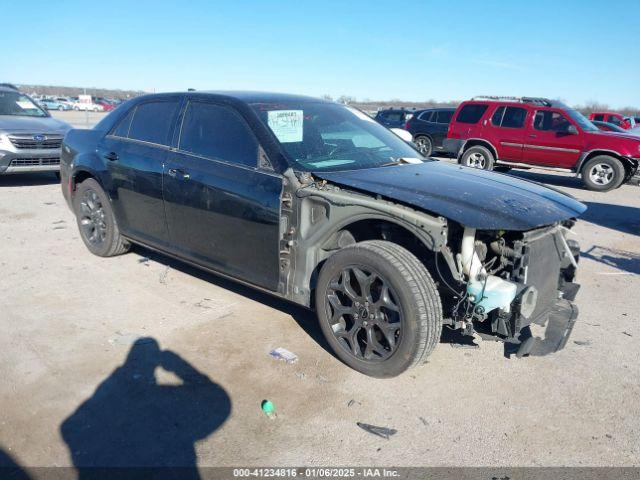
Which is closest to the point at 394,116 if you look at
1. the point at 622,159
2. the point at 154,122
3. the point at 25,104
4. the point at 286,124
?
the point at 622,159

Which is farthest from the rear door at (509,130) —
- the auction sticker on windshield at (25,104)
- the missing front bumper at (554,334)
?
the auction sticker on windshield at (25,104)

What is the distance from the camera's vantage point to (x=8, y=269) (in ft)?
16.4

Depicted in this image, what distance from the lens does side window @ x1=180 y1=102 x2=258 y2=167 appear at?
3736mm

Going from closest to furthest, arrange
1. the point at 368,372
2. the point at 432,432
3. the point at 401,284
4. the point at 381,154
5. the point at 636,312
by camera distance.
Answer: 1. the point at 432,432
2. the point at 401,284
3. the point at 368,372
4. the point at 381,154
5. the point at 636,312

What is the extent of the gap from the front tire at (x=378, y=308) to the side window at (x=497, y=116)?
34.3 feet

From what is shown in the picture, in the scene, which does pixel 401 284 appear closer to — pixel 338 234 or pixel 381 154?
pixel 338 234

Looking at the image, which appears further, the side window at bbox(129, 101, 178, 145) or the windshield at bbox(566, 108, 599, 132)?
the windshield at bbox(566, 108, 599, 132)

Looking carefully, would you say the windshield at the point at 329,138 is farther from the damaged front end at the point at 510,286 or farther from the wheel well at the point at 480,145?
the wheel well at the point at 480,145

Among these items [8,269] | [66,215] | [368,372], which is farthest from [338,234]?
[66,215]

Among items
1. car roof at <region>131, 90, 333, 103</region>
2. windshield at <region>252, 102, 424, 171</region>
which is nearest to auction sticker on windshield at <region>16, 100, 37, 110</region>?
car roof at <region>131, 90, 333, 103</region>

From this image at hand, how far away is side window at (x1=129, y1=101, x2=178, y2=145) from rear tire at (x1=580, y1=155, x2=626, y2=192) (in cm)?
1008

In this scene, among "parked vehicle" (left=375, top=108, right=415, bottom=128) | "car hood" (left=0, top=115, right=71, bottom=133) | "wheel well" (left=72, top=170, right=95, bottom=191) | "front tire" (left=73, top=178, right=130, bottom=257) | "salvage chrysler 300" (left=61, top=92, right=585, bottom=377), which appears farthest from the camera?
"parked vehicle" (left=375, top=108, right=415, bottom=128)

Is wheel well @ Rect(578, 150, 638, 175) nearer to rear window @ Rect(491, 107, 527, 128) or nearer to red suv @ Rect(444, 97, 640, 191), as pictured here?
red suv @ Rect(444, 97, 640, 191)

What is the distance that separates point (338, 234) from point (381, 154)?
1035mm
